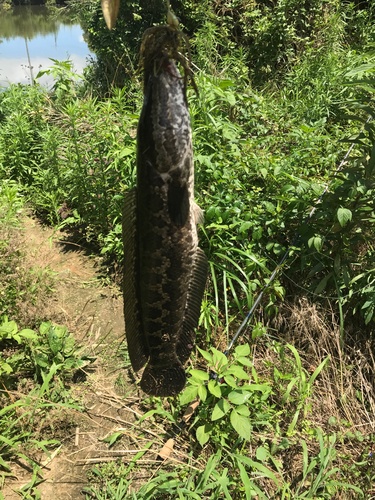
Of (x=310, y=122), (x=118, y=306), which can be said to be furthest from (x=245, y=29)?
(x=118, y=306)

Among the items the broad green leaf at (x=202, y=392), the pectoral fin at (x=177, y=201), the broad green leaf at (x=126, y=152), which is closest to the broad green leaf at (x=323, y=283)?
the broad green leaf at (x=202, y=392)

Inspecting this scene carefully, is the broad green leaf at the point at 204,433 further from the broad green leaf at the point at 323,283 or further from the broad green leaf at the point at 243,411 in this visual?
the broad green leaf at the point at 323,283

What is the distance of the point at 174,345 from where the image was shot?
1578mm

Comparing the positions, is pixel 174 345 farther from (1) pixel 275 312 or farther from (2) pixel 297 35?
(2) pixel 297 35

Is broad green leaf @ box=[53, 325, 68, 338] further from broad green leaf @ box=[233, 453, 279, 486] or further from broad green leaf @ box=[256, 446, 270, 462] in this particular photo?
broad green leaf @ box=[256, 446, 270, 462]

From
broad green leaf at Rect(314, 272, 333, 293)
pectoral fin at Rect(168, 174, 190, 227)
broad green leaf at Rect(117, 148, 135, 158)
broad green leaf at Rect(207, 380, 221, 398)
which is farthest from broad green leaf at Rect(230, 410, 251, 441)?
broad green leaf at Rect(117, 148, 135, 158)

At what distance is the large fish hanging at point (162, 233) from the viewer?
1.19 m

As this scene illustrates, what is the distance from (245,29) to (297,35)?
1170 mm

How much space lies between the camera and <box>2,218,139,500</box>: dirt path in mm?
2389

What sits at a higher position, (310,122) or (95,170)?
(310,122)

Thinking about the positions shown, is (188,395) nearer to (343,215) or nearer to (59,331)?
(59,331)

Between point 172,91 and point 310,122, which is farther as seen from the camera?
point 310,122

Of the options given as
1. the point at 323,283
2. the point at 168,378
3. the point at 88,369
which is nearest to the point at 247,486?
the point at 168,378

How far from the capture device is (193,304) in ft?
5.16
